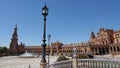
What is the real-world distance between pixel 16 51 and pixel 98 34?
194ft

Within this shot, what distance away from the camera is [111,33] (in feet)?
302

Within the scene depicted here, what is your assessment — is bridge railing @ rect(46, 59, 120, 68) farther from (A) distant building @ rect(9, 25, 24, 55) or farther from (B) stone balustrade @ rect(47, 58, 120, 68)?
(A) distant building @ rect(9, 25, 24, 55)

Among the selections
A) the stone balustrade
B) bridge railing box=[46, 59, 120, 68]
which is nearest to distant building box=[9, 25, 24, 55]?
bridge railing box=[46, 59, 120, 68]

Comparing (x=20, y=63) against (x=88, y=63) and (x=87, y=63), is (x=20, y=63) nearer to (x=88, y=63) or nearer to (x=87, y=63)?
(x=87, y=63)

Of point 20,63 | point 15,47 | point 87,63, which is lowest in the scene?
point 20,63

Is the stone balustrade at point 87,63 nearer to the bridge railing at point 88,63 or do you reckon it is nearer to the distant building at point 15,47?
the bridge railing at point 88,63

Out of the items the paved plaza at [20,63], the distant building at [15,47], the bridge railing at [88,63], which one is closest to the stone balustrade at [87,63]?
the bridge railing at [88,63]

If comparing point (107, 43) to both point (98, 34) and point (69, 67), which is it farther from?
point (69, 67)

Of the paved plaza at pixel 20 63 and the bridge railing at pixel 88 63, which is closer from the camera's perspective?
the bridge railing at pixel 88 63

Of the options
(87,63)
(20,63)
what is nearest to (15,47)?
(20,63)

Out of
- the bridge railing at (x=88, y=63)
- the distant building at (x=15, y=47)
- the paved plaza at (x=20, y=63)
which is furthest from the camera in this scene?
the distant building at (x=15, y=47)

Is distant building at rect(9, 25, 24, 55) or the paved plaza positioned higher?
distant building at rect(9, 25, 24, 55)

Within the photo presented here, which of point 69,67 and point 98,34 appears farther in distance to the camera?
point 98,34

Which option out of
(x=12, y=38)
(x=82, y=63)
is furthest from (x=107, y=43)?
(x=82, y=63)
